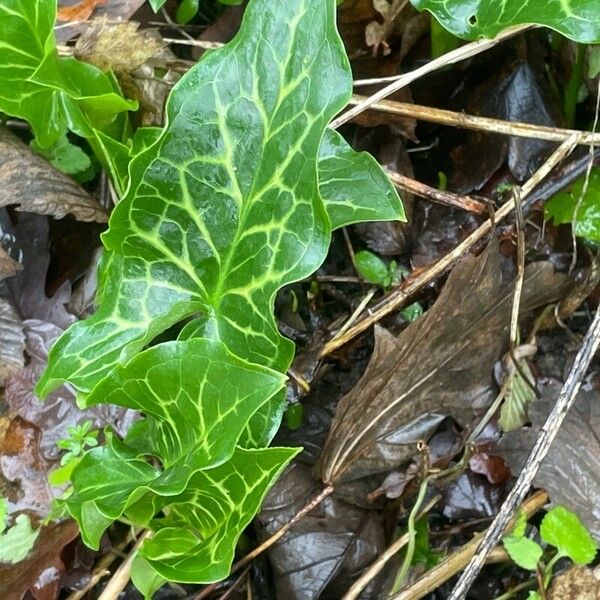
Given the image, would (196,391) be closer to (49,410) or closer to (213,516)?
(213,516)

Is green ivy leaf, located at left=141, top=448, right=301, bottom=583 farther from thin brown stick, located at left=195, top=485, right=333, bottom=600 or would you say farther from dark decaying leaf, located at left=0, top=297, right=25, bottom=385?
dark decaying leaf, located at left=0, top=297, right=25, bottom=385

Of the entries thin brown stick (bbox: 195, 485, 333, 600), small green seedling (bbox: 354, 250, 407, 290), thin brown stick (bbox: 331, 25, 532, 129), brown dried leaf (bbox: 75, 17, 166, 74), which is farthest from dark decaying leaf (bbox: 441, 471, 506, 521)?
brown dried leaf (bbox: 75, 17, 166, 74)

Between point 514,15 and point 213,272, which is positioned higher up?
point 514,15

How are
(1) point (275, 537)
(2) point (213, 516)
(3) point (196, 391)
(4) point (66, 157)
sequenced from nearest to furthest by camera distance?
(3) point (196, 391), (2) point (213, 516), (1) point (275, 537), (4) point (66, 157)

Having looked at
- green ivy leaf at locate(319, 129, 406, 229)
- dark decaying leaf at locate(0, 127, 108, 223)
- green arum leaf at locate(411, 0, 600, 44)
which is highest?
Answer: green arum leaf at locate(411, 0, 600, 44)

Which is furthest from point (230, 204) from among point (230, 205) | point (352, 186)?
point (352, 186)
